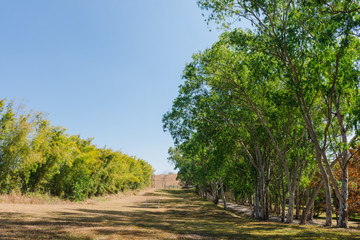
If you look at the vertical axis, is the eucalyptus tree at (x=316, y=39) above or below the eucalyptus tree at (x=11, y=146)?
above

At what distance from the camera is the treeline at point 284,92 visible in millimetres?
13023

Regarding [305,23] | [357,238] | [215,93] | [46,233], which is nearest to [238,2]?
[305,23]

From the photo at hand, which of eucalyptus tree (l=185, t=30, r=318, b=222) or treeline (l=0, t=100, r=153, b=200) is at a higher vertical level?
eucalyptus tree (l=185, t=30, r=318, b=222)

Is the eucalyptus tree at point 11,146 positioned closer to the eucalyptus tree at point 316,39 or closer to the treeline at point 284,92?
the treeline at point 284,92

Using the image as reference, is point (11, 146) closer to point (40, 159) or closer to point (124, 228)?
point (40, 159)

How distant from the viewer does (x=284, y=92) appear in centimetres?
1752

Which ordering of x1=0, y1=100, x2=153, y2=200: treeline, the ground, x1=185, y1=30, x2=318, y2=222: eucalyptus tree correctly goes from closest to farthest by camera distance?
the ground → x1=185, y1=30, x2=318, y2=222: eucalyptus tree → x1=0, y1=100, x2=153, y2=200: treeline

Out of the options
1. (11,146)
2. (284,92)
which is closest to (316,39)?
(284,92)

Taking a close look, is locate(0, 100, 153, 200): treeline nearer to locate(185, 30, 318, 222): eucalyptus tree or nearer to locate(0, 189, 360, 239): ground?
locate(0, 189, 360, 239): ground

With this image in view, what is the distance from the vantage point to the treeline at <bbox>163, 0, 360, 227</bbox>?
13.0m

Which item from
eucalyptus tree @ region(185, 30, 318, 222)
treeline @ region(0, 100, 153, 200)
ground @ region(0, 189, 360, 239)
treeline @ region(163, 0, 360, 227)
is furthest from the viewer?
treeline @ region(0, 100, 153, 200)

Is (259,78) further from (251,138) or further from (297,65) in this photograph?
(251,138)

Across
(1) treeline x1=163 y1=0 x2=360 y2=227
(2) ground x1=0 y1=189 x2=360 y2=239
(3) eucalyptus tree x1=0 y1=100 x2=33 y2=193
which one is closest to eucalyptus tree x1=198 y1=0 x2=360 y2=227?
(1) treeline x1=163 y1=0 x2=360 y2=227

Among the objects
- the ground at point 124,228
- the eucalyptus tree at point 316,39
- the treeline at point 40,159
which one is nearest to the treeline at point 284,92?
the eucalyptus tree at point 316,39
